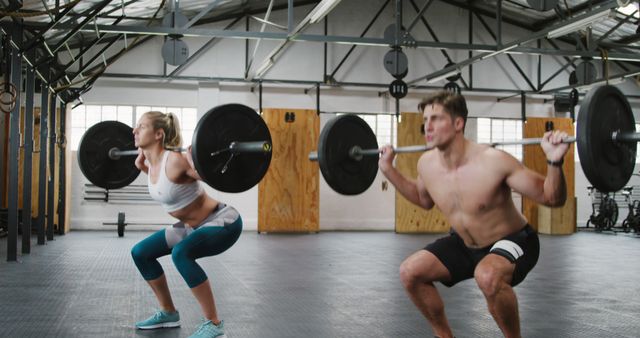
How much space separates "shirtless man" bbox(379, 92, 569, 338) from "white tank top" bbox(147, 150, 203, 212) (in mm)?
1040

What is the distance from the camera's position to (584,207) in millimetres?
12555

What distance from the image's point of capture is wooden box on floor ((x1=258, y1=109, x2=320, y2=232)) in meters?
10.5

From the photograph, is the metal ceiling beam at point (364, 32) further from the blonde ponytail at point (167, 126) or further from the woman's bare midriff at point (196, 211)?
the woman's bare midriff at point (196, 211)

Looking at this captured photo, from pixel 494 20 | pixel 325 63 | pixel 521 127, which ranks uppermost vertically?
pixel 494 20

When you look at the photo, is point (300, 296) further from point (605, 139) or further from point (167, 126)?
point (605, 139)

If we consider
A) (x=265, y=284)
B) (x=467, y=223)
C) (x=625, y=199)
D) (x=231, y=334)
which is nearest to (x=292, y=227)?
(x=265, y=284)

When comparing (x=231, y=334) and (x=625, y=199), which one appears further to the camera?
(x=625, y=199)

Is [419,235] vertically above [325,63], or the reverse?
[325,63]

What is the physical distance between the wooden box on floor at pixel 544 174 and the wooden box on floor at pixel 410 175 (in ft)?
5.55

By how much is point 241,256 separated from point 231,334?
3.73m

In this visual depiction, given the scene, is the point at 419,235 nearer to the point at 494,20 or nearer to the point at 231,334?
the point at 494,20

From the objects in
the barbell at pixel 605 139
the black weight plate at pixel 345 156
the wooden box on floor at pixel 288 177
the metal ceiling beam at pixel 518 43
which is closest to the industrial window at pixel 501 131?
the metal ceiling beam at pixel 518 43

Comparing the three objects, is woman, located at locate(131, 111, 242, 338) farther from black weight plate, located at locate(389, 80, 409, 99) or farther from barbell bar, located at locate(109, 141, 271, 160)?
black weight plate, located at locate(389, 80, 409, 99)

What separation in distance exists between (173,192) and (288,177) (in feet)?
24.7
